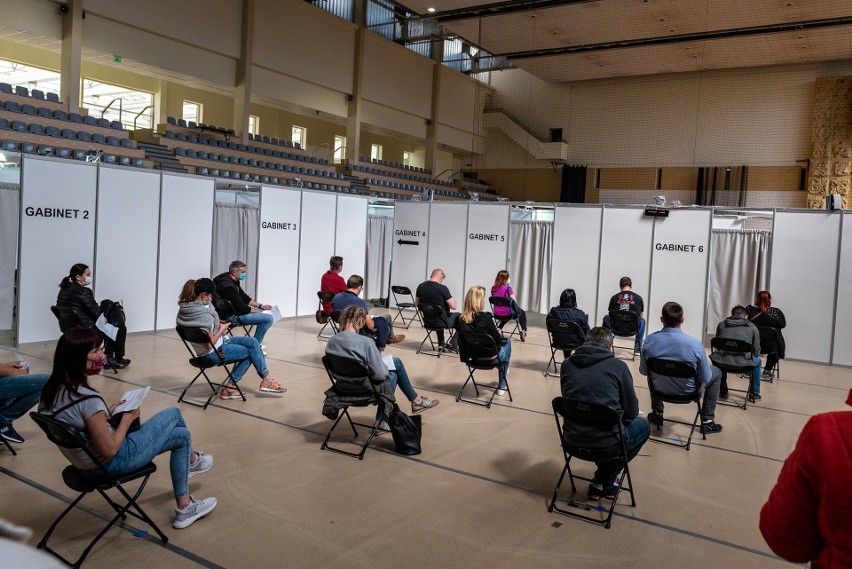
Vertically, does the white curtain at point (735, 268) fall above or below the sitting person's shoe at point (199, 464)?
above

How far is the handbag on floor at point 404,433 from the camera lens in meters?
4.91

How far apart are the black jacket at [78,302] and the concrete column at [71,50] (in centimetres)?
784

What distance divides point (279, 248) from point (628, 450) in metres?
8.65

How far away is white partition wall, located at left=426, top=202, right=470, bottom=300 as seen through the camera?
12953 mm

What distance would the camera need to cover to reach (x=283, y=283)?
11742mm

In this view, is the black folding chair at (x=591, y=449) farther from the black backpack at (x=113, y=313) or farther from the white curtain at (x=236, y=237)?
the white curtain at (x=236, y=237)

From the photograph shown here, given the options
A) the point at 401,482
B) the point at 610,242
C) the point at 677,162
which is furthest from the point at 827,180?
the point at 401,482

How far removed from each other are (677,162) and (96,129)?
57.0 feet

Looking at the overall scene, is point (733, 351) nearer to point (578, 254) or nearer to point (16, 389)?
point (578, 254)

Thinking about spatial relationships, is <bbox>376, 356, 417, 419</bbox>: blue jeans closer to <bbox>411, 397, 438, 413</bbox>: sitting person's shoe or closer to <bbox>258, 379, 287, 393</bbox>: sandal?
<bbox>411, 397, 438, 413</bbox>: sitting person's shoe

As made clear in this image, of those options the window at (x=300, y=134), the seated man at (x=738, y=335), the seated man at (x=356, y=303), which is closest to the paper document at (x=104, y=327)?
the seated man at (x=356, y=303)

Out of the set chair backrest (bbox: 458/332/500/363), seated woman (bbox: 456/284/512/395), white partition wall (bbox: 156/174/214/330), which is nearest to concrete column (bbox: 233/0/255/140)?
white partition wall (bbox: 156/174/214/330)

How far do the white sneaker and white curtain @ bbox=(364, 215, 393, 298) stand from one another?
10269 millimetres

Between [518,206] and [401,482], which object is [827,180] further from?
[401,482]
